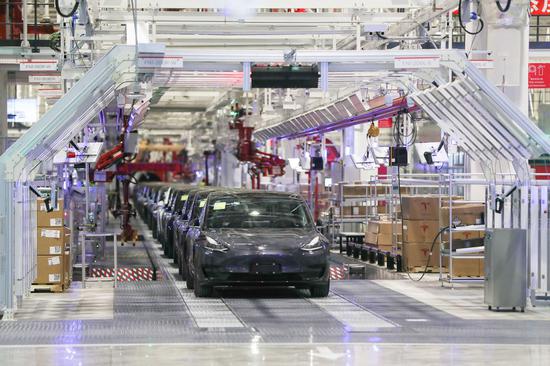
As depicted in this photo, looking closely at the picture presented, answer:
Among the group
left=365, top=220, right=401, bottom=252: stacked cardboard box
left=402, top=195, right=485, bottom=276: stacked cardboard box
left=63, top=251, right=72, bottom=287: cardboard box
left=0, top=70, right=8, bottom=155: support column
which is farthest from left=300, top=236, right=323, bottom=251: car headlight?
left=0, top=70, right=8, bottom=155: support column

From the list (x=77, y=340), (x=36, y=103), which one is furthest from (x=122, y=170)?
(x=77, y=340)

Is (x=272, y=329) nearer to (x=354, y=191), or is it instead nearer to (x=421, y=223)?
(x=421, y=223)

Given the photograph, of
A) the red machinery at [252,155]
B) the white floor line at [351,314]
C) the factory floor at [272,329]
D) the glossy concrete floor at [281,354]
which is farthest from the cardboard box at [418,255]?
the red machinery at [252,155]

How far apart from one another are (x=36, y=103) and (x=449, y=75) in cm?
2187

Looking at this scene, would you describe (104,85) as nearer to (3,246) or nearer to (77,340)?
(3,246)

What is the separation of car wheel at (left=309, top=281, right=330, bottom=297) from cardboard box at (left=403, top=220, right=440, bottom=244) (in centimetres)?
440

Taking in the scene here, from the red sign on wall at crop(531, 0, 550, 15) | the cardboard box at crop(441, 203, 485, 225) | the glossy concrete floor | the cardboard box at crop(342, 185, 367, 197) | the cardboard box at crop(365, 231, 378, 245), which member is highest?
the red sign on wall at crop(531, 0, 550, 15)

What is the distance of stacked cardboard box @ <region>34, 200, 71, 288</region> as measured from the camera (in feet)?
54.2

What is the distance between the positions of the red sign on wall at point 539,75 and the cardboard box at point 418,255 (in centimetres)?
576

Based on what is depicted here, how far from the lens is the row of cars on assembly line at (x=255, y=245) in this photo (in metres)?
15.5

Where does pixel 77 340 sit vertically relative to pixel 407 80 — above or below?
below

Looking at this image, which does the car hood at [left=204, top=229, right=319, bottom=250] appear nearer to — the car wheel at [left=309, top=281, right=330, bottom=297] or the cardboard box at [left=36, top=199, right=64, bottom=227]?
the car wheel at [left=309, top=281, right=330, bottom=297]

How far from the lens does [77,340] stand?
457 inches

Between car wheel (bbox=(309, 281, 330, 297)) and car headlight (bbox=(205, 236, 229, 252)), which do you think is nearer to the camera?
car headlight (bbox=(205, 236, 229, 252))
